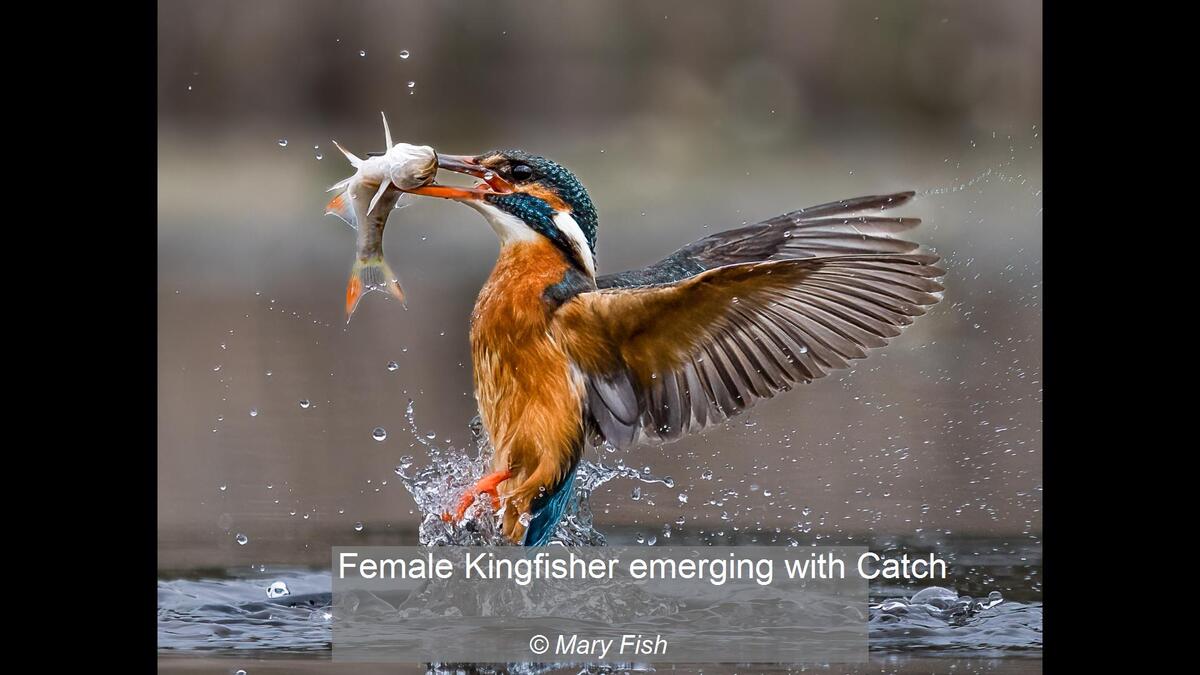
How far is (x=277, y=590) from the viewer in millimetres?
3396

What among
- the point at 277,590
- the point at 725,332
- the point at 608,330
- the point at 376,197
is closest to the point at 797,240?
the point at 725,332

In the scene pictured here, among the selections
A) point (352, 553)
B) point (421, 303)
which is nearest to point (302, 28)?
point (421, 303)

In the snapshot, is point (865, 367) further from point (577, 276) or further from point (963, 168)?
point (577, 276)

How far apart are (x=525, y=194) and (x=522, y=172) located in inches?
1.8

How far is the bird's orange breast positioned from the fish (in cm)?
22

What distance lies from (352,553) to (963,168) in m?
2.01

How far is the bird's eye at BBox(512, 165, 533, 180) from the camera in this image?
3025mm

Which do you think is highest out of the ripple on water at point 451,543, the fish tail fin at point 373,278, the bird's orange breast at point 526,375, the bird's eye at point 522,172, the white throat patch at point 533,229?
the bird's eye at point 522,172

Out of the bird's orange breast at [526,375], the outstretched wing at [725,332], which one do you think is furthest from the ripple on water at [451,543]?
the outstretched wing at [725,332]

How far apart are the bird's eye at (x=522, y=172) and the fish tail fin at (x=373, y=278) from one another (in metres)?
0.34

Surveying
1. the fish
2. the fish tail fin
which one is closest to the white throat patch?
the fish

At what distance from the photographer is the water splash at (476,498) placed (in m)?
3.11

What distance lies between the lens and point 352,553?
10.3 ft

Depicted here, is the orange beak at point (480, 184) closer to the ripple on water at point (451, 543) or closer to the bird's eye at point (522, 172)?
the bird's eye at point (522, 172)
